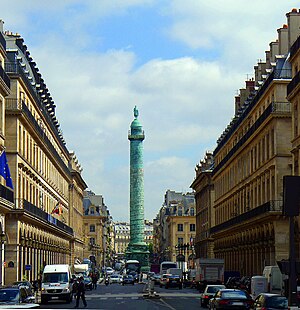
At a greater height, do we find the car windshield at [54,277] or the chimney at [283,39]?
the chimney at [283,39]

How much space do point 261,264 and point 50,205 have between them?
1181 inches

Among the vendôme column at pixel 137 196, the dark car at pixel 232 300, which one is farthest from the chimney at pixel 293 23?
the vendôme column at pixel 137 196

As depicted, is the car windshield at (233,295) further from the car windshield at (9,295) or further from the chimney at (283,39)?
the chimney at (283,39)

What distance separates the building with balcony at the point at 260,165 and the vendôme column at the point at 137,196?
85.5 metres

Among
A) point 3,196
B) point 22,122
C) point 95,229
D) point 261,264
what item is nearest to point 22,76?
point 22,122

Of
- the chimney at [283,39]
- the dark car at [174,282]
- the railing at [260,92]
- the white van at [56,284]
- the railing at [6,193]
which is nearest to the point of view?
the white van at [56,284]

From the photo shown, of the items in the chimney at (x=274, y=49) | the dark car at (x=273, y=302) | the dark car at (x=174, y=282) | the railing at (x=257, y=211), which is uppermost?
the chimney at (x=274, y=49)

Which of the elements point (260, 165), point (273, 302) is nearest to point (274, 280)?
point (273, 302)

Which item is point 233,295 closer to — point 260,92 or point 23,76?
point 23,76

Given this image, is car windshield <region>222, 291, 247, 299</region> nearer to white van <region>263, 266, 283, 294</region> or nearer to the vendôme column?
white van <region>263, 266, 283, 294</region>

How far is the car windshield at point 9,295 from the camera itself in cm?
3391

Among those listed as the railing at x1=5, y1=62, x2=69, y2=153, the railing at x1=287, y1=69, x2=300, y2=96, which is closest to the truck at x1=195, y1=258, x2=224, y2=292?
the railing at x1=287, y1=69, x2=300, y2=96

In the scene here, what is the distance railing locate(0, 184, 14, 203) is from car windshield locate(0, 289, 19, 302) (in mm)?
22490

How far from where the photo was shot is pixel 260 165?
74375 mm
